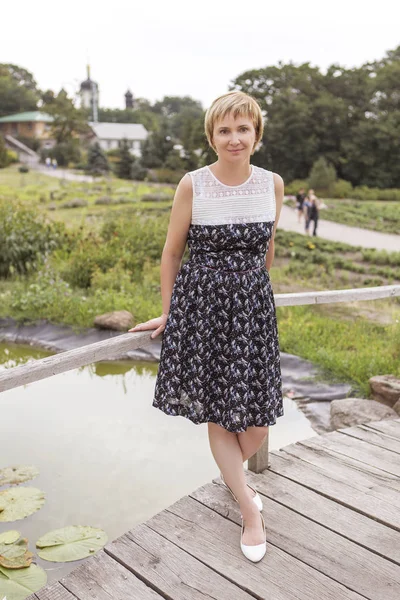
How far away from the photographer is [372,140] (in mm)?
28000

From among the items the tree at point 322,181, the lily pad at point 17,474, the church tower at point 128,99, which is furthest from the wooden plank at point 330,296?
the church tower at point 128,99

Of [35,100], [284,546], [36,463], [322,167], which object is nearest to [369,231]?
[322,167]

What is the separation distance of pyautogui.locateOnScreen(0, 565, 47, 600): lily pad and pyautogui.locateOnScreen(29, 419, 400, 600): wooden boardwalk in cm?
89

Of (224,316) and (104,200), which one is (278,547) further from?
(104,200)

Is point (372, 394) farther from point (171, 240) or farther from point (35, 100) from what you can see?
point (35, 100)

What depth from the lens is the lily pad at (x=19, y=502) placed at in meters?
3.16

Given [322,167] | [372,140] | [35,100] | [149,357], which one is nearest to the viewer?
[149,357]

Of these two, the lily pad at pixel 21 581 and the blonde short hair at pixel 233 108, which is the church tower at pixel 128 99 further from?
the blonde short hair at pixel 233 108

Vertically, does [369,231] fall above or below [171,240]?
below

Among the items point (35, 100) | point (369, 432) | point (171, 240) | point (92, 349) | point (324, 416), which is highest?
point (35, 100)

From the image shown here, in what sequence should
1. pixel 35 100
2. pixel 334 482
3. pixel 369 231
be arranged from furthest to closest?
pixel 35 100, pixel 369 231, pixel 334 482

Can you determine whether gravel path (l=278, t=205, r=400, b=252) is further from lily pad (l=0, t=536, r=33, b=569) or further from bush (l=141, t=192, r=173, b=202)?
lily pad (l=0, t=536, r=33, b=569)

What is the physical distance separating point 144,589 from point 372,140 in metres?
28.6

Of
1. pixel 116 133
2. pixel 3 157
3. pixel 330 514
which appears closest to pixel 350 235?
pixel 330 514
